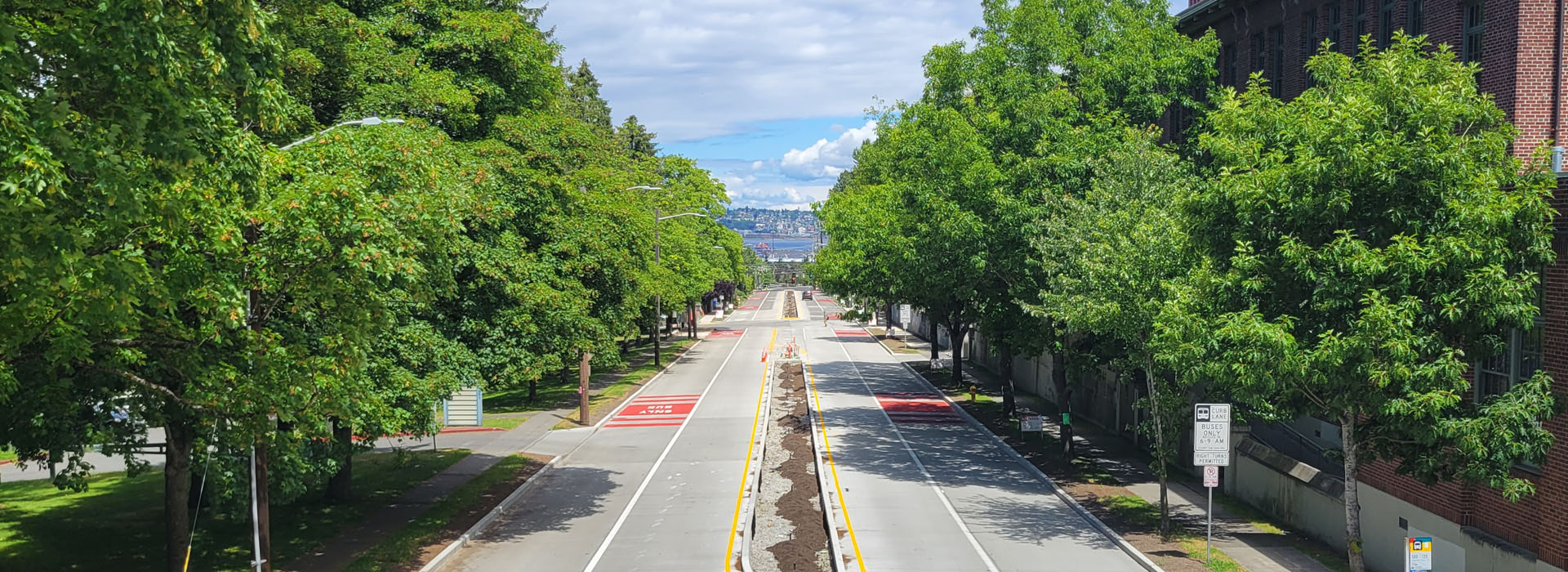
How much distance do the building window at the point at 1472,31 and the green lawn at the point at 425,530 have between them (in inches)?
875

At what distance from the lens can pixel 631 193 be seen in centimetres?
3616

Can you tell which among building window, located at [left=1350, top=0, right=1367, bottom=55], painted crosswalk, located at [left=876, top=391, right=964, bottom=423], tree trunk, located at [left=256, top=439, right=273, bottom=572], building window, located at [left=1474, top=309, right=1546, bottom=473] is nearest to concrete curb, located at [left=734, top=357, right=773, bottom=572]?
painted crosswalk, located at [left=876, top=391, right=964, bottom=423]

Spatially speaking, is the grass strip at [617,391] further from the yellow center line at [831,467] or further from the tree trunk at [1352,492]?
the tree trunk at [1352,492]

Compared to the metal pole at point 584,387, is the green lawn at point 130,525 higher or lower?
lower

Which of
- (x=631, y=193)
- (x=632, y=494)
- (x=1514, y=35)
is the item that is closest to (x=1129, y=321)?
(x=1514, y=35)

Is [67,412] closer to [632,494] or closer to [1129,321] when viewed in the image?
[632,494]

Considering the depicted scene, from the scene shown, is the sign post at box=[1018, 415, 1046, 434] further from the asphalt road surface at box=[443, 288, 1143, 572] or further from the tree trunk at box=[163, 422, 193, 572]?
the tree trunk at box=[163, 422, 193, 572]

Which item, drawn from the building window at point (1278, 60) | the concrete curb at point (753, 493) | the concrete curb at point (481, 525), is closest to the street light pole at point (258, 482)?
the concrete curb at point (481, 525)

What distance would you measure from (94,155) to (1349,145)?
15.5m

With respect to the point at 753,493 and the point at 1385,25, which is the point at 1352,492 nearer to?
the point at 753,493

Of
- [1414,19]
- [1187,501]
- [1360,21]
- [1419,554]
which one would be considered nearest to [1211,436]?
[1419,554]

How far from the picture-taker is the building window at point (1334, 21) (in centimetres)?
2694

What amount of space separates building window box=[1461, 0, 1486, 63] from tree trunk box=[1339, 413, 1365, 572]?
8.77 meters

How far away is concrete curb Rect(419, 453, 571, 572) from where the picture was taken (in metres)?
19.0
